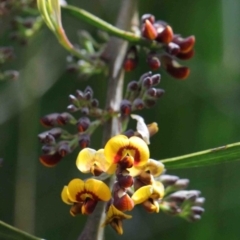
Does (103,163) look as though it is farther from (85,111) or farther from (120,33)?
(120,33)

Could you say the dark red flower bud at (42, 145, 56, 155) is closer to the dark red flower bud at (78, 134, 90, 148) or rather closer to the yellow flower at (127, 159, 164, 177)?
the dark red flower bud at (78, 134, 90, 148)

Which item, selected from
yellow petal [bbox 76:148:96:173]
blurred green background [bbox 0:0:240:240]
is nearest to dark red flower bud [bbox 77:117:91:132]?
yellow petal [bbox 76:148:96:173]

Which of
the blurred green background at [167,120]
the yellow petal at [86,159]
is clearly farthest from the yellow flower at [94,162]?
the blurred green background at [167,120]

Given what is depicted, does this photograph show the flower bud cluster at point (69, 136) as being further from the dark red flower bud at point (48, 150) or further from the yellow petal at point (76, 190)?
the yellow petal at point (76, 190)

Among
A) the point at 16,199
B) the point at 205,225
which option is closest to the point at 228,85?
the point at 205,225

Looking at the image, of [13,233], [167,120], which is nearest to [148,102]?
[13,233]

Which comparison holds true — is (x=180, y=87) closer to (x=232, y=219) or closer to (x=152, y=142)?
(x=152, y=142)
